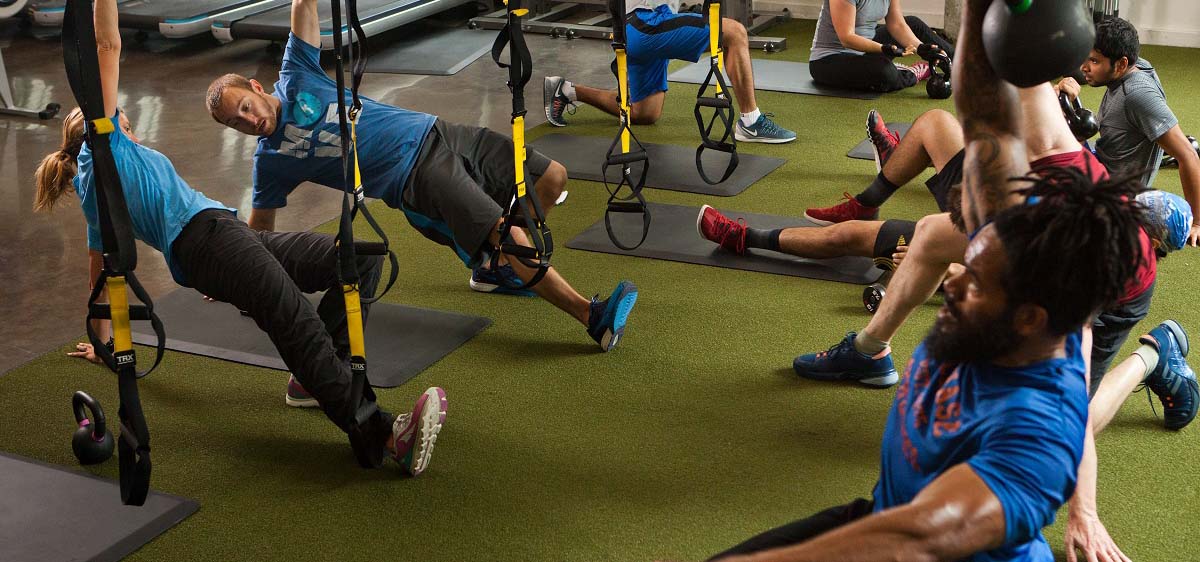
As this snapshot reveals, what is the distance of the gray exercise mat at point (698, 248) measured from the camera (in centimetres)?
430

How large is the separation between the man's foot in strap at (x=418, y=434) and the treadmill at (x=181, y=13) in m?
5.98

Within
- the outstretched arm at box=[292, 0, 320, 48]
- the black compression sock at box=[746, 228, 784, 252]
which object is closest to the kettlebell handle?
the outstretched arm at box=[292, 0, 320, 48]

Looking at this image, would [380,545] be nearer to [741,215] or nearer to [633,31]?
[741,215]

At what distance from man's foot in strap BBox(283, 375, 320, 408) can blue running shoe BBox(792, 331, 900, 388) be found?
1.55 m

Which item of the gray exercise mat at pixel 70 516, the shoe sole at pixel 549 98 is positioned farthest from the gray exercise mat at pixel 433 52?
the gray exercise mat at pixel 70 516

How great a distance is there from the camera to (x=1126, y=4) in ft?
26.0

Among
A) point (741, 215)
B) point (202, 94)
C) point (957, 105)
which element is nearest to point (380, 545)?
point (957, 105)

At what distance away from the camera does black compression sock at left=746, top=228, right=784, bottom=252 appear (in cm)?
437

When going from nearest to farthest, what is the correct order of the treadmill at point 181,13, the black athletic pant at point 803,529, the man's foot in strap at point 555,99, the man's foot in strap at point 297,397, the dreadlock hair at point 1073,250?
1. the dreadlock hair at point 1073,250
2. the black athletic pant at point 803,529
3. the man's foot in strap at point 297,397
4. the man's foot in strap at point 555,99
5. the treadmill at point 181,13

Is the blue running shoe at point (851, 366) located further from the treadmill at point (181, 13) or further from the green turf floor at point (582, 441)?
the treadmill at point (181, 13)

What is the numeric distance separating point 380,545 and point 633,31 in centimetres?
369

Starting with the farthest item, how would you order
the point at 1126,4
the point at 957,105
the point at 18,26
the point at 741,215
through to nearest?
the point at 18,26
the point at 1126,4
the point at 741,215
the point at 957,105

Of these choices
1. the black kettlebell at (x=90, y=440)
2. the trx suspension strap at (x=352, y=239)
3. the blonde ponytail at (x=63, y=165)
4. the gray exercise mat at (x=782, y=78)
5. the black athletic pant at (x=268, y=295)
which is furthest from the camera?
the gray exercise mat at (x=782, y=78)

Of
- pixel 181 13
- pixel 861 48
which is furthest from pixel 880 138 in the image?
pixel 181 13
